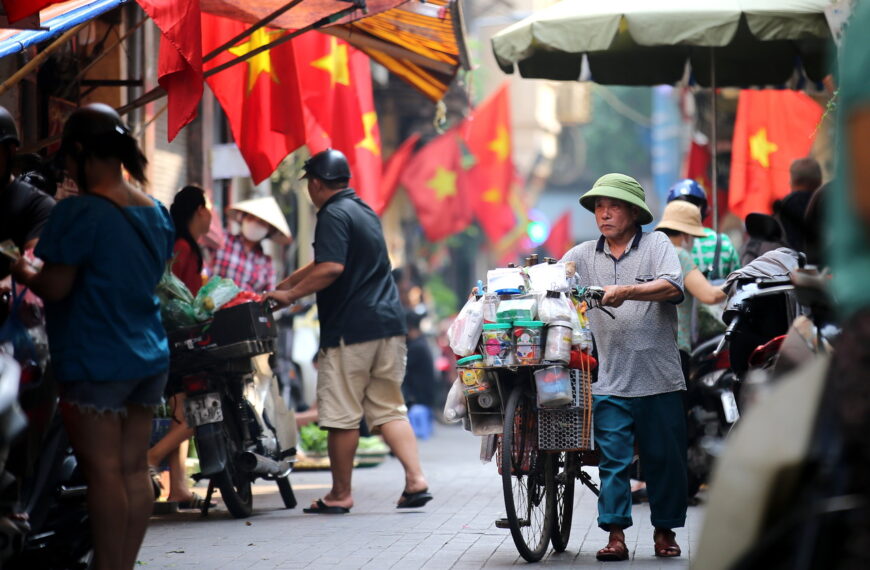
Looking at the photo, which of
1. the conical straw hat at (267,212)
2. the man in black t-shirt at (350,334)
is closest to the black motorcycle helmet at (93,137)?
the man in black t-shirt at (350,334)

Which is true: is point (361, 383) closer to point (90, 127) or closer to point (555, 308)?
point (555, 308)

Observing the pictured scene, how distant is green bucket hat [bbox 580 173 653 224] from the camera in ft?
25.2

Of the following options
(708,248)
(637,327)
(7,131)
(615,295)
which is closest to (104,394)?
(7,131)

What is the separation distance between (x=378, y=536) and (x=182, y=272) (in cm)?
241

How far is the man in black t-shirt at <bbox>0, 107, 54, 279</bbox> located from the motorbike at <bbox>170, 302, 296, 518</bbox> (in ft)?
9.14

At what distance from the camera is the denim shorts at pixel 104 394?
5527 millimetres

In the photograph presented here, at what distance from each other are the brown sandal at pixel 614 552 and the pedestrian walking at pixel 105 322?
8.65 ft

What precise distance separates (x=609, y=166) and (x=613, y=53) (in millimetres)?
51344

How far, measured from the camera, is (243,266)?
Result: 503 inches

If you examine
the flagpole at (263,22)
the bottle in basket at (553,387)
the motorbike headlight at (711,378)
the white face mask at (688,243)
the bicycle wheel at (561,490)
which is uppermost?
the flagpole at (263,22)

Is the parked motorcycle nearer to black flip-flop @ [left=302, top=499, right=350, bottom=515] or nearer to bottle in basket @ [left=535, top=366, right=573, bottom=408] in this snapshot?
bottle in basket @ [left=535, top=366, right=573, bottom=408]

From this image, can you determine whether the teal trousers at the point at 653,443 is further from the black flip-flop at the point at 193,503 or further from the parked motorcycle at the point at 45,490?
the black flip-flop at the point at 193,503

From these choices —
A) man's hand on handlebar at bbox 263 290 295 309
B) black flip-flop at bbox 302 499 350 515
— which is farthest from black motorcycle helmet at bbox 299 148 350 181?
black flip-flop at bbox 302 499 350 515

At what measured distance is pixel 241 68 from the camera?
1141 centimetres
